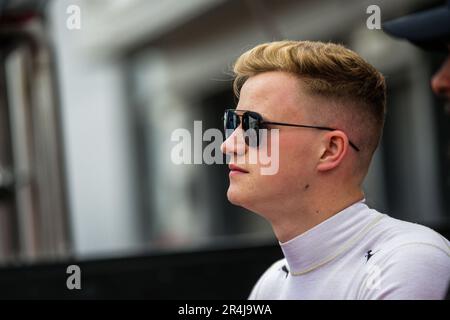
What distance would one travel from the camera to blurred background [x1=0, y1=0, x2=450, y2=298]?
3.86 metres

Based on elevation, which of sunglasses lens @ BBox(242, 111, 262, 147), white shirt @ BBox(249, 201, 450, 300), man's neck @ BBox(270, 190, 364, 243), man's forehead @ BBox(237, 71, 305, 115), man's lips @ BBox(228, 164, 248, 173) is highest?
man's forehead @ BBox(237, 71, 305, 115)

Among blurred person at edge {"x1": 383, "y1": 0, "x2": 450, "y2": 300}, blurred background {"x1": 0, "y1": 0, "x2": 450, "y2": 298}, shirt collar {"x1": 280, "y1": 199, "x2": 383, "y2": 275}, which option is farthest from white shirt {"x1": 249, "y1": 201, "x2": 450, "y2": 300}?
blurred person at edge {"x1": 383, "y1": 0, "x2": 450, "y2": 300}

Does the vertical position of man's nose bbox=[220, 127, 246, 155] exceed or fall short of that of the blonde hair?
it falls short

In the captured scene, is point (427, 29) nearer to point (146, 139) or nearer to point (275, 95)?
point (275, 95)

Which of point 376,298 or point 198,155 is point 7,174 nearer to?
point 198,155

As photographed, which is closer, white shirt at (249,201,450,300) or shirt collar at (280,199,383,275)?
white shirt at (249,201,450,300)

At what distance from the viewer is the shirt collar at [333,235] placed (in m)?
1.84

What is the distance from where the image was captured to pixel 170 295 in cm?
381

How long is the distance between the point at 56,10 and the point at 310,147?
119 inches

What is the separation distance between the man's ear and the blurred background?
298 millimetres

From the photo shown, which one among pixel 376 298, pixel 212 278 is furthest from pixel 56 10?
pixel 376 298

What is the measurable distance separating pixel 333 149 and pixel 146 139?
9.86m

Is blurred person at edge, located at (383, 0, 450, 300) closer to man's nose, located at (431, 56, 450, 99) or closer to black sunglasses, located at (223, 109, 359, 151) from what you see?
man's nose, located at (431, 56, 450, 99)

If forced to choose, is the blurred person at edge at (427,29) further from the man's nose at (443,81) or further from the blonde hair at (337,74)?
the blonde hair at (337,74)
